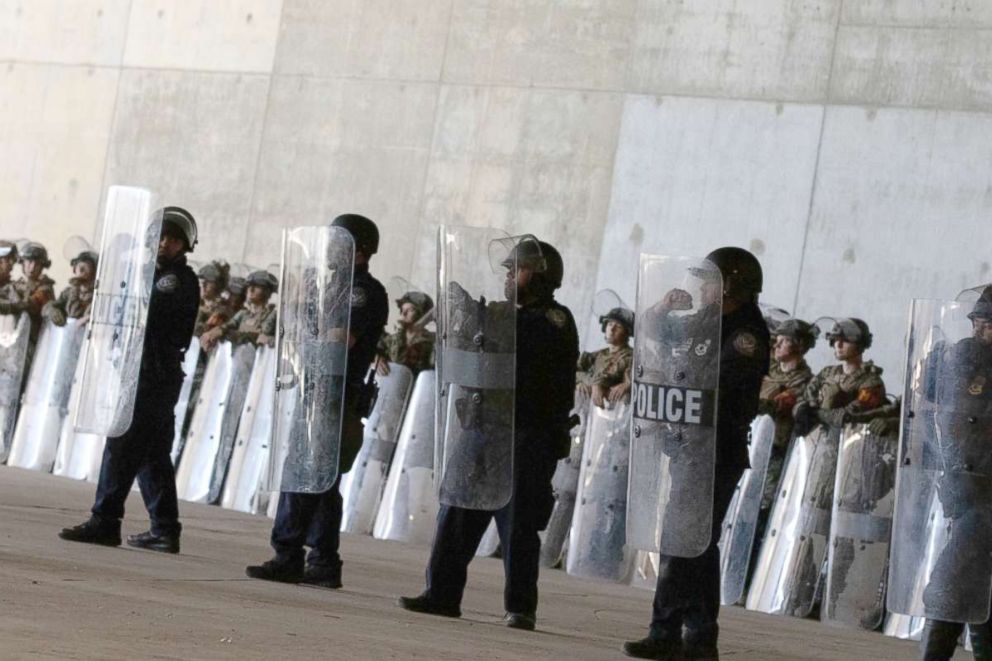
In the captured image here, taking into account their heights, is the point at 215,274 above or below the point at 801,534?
above

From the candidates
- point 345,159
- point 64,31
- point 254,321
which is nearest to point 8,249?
point 345,159

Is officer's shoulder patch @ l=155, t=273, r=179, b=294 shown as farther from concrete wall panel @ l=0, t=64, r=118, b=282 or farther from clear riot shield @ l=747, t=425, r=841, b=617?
concrete wall panel @ l=0, t=64, r=118, b=282

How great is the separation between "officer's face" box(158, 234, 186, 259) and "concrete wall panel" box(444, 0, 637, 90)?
22.4 ft

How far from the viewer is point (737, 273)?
23.2ft

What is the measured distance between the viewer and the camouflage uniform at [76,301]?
15250mm

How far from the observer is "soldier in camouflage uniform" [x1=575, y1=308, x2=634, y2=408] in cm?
1180

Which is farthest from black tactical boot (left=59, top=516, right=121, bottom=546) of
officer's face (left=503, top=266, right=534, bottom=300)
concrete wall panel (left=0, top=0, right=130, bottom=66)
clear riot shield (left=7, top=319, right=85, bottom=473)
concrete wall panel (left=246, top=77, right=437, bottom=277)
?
concrete wall panel (left=0, top=0, right=130, bottom=66)

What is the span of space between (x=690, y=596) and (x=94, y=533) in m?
3.23

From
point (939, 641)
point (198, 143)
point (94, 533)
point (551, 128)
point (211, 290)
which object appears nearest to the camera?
point (939, 641)

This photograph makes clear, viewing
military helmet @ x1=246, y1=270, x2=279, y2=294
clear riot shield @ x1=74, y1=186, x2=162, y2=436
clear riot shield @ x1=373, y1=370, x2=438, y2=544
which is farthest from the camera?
military helmet @ x1=246, y1=270, x2=279, y2=294

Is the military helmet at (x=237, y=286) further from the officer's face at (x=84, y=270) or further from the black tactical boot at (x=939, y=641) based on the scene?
the black tactical boot at (x=939, y=641)

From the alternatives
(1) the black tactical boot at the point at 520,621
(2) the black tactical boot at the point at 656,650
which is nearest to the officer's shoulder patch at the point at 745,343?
(2) the black tactical boot at the point at 656,650

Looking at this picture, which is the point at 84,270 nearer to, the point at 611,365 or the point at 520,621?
the point at 611,365

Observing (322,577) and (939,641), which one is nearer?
(939,641)
